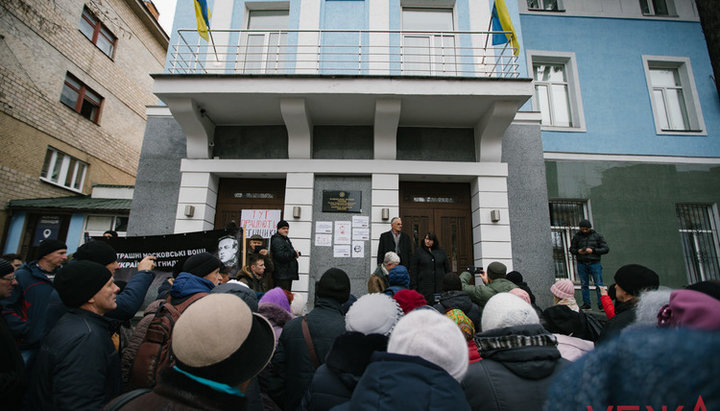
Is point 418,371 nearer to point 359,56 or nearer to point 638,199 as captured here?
point 359,56

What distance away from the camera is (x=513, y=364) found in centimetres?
180

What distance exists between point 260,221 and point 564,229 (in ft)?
27.1

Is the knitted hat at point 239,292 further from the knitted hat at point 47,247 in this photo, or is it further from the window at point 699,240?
the window at point 699,240

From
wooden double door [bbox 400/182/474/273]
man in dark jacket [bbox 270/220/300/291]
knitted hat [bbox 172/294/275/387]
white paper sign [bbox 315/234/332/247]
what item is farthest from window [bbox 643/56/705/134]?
knitted hat [bbox 172/294/275/387]

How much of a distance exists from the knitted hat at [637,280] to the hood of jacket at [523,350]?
1.89 metres

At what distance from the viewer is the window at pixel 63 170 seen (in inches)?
568

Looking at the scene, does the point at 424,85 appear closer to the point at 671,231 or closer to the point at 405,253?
the point at 405,253

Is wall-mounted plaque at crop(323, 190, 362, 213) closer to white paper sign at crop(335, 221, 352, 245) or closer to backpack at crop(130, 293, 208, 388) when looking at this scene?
white paper sign at crop(335, 221, 352, 245)

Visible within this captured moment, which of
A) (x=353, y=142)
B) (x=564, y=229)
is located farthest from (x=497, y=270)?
(x=564, y=229)

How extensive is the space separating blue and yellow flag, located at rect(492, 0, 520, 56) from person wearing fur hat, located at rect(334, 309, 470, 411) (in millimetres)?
8192

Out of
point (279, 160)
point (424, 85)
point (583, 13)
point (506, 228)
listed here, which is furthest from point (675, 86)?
point (279, 160)

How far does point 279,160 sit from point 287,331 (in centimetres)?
650

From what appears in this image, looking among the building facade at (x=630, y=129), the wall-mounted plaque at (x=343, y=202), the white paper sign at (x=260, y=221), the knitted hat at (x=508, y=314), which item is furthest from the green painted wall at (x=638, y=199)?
the knitted hat at (x=508, y=314)

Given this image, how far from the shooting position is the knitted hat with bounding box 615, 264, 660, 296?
10.2 feet
